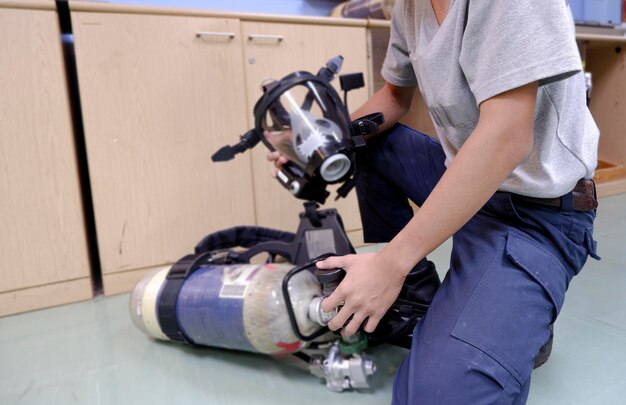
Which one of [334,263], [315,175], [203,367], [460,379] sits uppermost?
[315,175]

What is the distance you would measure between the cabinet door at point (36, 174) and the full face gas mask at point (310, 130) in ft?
1.48

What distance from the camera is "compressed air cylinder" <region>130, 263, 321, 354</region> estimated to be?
0.72m

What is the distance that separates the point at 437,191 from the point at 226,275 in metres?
0.44

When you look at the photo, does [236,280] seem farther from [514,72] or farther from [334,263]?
[514,72]

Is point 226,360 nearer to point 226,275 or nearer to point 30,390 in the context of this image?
point 226,275

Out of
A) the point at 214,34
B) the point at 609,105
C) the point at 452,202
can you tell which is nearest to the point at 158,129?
the point at 214,34

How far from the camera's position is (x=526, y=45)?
0.49m

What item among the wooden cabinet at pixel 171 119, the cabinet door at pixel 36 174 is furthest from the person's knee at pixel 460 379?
the cabinet door at pixel 36 174

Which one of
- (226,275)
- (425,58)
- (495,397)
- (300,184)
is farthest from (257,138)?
(495,397)

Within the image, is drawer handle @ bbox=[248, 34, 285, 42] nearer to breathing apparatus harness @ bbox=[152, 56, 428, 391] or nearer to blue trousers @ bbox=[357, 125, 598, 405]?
breathing apparatus harness @ bbox=[152, 56, 428, 391]

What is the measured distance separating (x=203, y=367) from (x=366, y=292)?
16.0 inches

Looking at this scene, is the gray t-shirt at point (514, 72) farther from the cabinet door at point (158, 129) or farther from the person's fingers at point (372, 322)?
the cabinet door at point (158, 129)

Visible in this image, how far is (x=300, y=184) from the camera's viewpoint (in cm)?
88

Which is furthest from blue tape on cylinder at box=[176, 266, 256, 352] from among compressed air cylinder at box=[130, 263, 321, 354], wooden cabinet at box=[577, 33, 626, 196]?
wooden cabinet at box=[577, 33, 626, 196]
